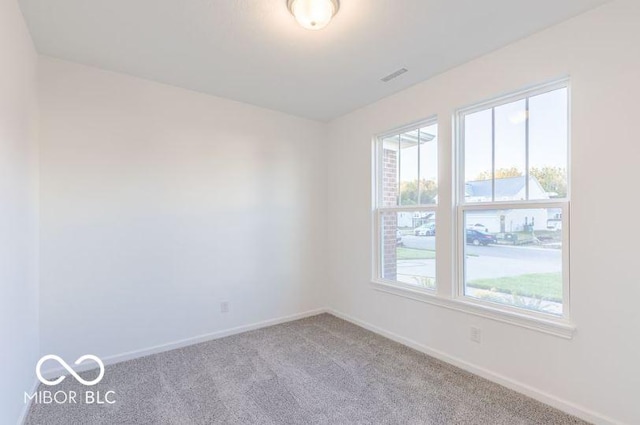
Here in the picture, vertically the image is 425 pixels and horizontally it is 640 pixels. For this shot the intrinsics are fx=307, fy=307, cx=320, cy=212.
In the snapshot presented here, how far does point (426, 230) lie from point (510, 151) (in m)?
1.02

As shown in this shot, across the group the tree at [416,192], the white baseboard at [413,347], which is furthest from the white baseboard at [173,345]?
the tree at [416,192]

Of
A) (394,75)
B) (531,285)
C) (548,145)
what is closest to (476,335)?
(531,285)

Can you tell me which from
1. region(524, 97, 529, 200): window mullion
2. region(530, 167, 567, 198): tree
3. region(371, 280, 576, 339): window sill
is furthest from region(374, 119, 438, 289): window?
region(530, 167, 567, 198): tree

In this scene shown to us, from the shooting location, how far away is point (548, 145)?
2.23 m

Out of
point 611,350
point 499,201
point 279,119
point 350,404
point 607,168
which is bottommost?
point 350,404

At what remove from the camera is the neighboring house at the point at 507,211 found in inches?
89.7

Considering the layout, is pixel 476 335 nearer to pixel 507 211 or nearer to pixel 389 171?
pixel 507 211

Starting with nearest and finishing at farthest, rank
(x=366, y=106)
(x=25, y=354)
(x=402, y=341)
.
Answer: (x=25, y=354) < (x=402, y=341) < (x=366, y=106)

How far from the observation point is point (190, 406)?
2148 millimetres

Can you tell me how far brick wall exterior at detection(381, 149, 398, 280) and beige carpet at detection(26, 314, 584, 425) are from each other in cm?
84

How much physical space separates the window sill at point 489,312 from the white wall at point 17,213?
299 centimetres

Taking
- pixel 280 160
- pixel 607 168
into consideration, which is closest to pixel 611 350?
pixel 607 168

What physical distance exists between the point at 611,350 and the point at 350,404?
1676mm

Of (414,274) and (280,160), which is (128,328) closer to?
(280,160)
